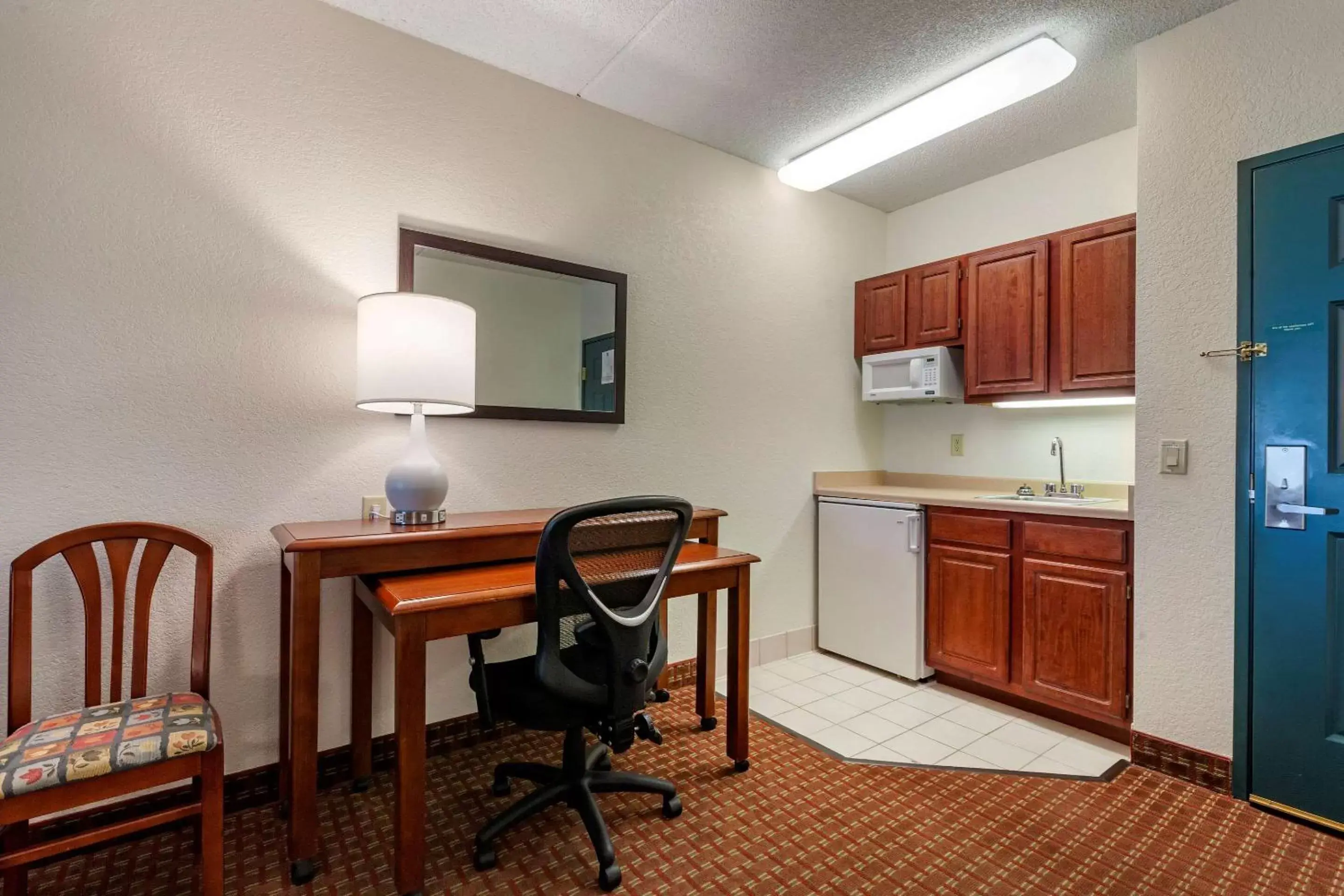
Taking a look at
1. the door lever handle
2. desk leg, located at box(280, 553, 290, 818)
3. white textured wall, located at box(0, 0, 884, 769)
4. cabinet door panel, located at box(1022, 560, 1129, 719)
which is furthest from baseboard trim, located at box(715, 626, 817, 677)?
the door lever handle

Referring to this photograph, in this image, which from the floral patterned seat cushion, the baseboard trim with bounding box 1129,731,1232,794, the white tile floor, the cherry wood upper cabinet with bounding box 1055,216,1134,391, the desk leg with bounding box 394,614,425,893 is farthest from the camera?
the cherry wood upper cabinet with bounding box 1055,216,1134,391

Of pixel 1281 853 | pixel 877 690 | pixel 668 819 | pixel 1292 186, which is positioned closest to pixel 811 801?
pixel 668 819

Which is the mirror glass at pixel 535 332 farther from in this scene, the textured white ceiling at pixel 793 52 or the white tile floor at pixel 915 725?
the white tile floor at pixel 915 725

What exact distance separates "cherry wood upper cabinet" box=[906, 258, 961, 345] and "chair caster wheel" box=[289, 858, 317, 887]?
327cm

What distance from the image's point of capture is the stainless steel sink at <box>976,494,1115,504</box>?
2.74 m

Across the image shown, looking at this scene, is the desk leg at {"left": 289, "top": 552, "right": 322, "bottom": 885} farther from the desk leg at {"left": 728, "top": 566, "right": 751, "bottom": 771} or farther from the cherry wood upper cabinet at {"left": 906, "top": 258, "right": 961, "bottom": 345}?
the cherry wood upper cabinet at {"left": 906, "top": 258, "right": 961, "bottom": 345}

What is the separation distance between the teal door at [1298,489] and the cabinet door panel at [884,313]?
158cm

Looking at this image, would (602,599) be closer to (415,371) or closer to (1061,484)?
(415,371)

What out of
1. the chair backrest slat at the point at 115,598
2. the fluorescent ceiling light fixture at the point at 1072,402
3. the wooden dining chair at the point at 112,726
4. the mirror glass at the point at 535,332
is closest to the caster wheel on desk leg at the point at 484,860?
the wooden dining chair at the point at 112,726

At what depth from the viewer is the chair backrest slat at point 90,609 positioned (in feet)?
5.55

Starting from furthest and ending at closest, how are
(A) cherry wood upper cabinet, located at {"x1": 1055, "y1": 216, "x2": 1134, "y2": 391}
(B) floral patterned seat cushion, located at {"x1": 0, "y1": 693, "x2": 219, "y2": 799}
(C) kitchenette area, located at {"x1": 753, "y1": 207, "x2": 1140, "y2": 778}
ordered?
(A) cherry wood upper cabinet, located at {"x1": 1055, "y1": 216, "x2": 1134, "y2": 391}
(C) kitchenette area, located at {"x1": 753, "y1": 207, "x2": 1140, "y2": 778}
(B) floral patterned seat cushion, located at {"x1": 0, "y1": 693, "x2": 219, "y2": 799}

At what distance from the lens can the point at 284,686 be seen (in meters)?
2.06

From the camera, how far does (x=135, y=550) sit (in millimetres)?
1867

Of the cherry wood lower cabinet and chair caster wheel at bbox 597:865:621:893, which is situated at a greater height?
the cherry wood lower cabinet
